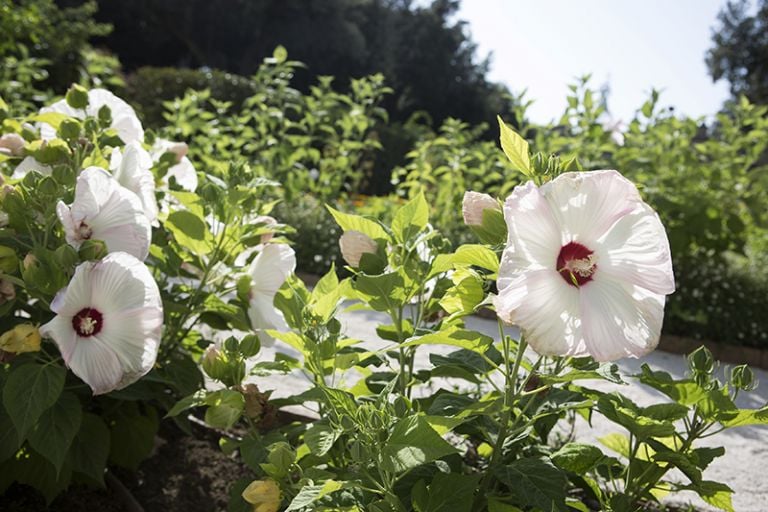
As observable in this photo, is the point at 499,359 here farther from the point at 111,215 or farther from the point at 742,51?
the point at 742,51

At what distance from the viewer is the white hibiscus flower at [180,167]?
177 centimetres

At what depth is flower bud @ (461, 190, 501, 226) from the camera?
3.32 feet

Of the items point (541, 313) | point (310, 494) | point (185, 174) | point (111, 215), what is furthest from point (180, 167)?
point (541, 313)

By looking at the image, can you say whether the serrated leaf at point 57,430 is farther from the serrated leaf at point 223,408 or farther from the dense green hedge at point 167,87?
the dense green hedge at point 167,87

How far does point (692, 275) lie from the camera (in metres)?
Answer: 4.58

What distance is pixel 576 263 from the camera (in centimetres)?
92

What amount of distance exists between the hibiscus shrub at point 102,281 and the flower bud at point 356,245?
179 mm

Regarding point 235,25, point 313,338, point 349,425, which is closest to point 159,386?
point 313,338

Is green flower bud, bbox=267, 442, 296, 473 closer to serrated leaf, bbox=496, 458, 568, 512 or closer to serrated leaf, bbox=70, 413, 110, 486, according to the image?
serrated leaf, bbox=496, 458, 568, 512

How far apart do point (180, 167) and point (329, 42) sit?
2382 centimetres

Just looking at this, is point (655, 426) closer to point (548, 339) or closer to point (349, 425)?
point (548, 339)

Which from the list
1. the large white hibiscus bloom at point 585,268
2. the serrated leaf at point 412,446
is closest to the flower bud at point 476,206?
the large white hibiscus bloom at point 585,268

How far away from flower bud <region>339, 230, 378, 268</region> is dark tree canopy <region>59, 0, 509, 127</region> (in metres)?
23.7

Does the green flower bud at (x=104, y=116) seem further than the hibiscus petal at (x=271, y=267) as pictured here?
Yes
